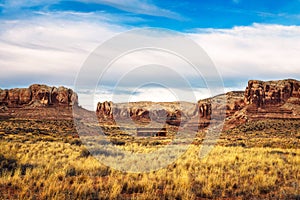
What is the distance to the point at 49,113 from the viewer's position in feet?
305

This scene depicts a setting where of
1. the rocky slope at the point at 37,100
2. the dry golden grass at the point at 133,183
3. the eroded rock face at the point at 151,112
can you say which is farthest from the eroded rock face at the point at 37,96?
the dry golden grass at the point at 133,183

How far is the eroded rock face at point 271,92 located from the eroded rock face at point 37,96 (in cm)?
6549

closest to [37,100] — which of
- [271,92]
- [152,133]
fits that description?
[152,133]

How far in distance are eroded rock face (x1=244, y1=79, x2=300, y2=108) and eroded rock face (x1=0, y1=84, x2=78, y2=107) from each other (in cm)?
6549

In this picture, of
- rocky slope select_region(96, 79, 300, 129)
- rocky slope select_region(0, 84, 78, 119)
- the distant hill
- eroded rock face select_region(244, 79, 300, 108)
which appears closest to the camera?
rocky slope select_region(96, 79, 300, 129)

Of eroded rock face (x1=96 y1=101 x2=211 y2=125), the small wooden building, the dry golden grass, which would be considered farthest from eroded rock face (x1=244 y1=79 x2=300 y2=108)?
the dry golden grass

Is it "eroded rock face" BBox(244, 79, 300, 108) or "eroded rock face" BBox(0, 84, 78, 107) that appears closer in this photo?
"eroded rock face" BBox(244, 79, 300, 108)

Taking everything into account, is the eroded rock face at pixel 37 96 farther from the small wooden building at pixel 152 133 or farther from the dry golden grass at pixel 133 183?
the dry golden grass at pixel 133 183

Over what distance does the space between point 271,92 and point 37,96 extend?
87.3m

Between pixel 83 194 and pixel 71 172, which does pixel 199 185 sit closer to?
pixel 83 194

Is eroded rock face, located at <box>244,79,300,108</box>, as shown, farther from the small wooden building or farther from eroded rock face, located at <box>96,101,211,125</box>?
the small wooden building

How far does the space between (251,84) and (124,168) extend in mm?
88675

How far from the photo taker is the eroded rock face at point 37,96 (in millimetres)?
111188

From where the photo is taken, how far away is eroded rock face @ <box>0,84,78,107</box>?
365 feet
